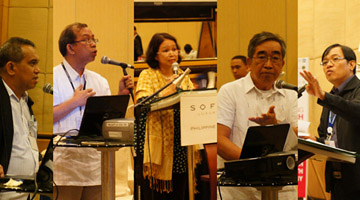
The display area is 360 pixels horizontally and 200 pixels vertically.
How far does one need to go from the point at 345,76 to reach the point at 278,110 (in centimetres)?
136

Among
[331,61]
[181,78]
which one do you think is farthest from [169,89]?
[331,61]

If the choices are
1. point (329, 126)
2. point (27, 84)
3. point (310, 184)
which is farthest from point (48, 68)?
point (310, 184)

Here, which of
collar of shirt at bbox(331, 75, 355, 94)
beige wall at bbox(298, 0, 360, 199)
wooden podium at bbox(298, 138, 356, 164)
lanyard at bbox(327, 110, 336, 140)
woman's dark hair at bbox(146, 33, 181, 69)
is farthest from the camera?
collar of shirt at bbox(331, 75, 355, 94)

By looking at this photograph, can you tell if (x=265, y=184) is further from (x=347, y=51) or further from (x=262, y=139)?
(x=347, y=51)

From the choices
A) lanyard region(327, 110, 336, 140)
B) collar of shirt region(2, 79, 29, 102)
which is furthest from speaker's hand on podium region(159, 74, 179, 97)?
lanyard region(327, 110, 336, 140)

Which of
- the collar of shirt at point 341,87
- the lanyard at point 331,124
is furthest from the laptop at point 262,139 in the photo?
the collar of shirt at point 341,87

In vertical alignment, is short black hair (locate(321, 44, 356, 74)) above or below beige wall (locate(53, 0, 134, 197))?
above

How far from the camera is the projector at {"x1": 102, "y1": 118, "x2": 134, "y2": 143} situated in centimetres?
67

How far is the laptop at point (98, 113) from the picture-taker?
2.20 ft

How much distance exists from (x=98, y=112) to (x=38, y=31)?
0.54 feet

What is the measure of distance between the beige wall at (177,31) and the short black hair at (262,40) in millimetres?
82

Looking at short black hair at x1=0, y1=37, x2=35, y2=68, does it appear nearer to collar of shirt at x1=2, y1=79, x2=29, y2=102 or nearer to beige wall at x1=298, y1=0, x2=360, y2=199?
collar of shirt at x1=2, y1=79, x2=29, y2=102

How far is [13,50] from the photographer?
73 centimetres

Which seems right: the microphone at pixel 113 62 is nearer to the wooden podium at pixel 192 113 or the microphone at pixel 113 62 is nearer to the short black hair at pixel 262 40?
the wooden podium at pixel 192 113
